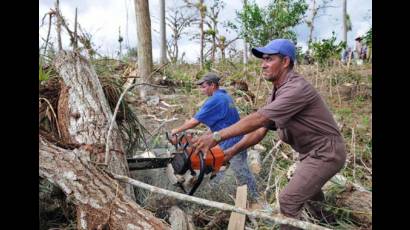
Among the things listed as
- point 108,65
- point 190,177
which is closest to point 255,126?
point 190,177

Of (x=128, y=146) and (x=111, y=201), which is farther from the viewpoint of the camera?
(x=128, y=146)

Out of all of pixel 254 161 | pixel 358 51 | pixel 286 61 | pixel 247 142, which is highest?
pixel 358 51

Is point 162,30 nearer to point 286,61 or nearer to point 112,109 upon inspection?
point 112,109

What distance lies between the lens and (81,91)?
337cm

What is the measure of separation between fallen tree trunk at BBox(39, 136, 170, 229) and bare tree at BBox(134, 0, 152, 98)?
5.55 metres

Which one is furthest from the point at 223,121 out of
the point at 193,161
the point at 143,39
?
the point at 143,39

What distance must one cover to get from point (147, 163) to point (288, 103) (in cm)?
167

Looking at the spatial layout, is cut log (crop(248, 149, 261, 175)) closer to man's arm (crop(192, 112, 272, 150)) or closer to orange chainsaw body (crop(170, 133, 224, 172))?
orange chainsaw body (crop(170, 133, 224, 172))

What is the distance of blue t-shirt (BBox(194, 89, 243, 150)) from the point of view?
475 cm

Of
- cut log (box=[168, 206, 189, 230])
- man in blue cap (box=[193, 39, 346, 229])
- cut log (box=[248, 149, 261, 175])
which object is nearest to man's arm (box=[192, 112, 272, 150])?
man in blue cap (box=[193, 39, 346, 229])

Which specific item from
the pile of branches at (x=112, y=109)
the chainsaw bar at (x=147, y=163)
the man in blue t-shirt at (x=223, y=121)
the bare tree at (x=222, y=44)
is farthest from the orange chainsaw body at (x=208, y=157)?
the bare tree at (x=222, y=44)

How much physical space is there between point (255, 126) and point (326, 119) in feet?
1.97

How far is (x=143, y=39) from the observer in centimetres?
839
